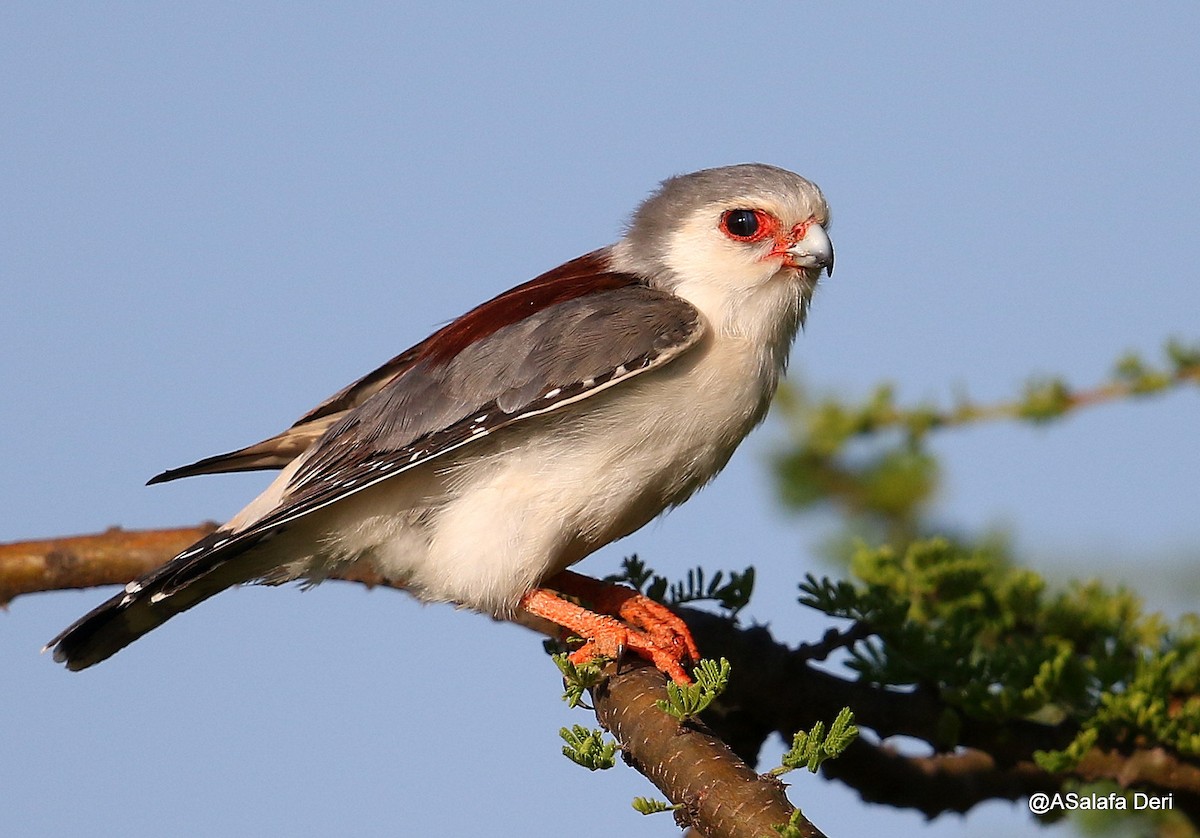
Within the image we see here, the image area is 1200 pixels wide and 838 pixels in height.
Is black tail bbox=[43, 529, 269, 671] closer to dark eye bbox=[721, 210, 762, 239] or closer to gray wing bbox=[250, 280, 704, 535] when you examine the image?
gray wing bbox=[250, 280, 704, 535]

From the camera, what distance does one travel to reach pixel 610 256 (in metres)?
5.33

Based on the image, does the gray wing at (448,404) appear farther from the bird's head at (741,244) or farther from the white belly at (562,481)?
the bird's head at (741,244)

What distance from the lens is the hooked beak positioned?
4789 mm

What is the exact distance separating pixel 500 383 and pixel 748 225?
3.84 ft

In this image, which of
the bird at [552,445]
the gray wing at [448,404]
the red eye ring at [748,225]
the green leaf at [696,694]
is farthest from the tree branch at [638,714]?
the red eye ring at [748,225]

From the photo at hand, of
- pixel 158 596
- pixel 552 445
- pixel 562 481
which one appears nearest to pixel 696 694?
pixel 562 481

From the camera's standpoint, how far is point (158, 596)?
4.33 meters

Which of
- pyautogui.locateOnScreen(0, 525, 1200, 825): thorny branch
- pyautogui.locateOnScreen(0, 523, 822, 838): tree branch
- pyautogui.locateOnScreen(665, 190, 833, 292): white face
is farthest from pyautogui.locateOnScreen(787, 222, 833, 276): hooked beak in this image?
pyautogui.locateOnScreen(0, 523, 822, 838): tree branch

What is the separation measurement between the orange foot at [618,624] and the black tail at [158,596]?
1.01 metres

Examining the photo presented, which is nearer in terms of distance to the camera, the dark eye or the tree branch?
the tree branch

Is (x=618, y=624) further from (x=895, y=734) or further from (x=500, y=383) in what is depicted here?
(x=895, y=734)

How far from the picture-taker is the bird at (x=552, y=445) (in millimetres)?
4320

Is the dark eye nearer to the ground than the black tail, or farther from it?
farther from it

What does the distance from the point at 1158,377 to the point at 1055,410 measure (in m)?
0.33
